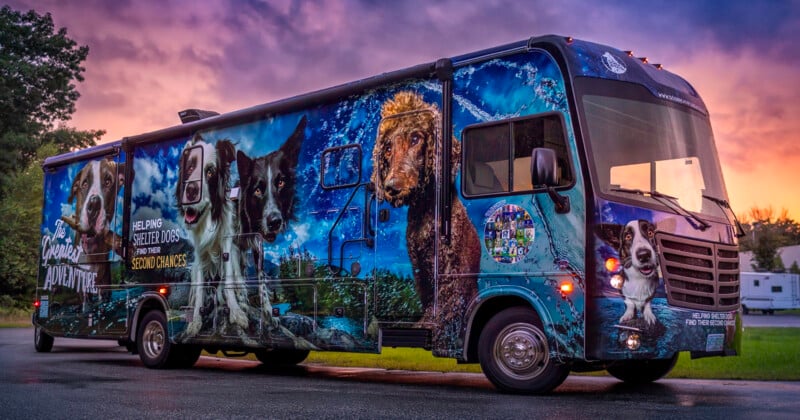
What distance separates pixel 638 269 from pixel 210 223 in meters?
6.87

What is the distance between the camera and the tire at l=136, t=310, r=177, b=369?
46.2ft

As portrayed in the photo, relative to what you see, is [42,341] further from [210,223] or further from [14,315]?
[14,315]

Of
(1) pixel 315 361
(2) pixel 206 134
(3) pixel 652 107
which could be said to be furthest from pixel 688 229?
(1) pixel 315 361

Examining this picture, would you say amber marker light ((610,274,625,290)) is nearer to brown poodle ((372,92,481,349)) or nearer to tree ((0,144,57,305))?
brown poodle ((372,92,481,349))

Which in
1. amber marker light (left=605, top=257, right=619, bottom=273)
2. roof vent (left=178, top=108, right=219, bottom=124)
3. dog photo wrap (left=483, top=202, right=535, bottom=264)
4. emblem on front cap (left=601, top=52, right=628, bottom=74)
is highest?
roof vent (left=178, top=108, right=219, bottom=124)

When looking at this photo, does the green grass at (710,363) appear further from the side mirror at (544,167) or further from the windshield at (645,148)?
the side mirror at (544,167)

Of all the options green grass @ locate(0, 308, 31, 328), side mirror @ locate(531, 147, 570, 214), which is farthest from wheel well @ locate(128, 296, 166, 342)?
green grass @ locate(0, 308, 31, 328)

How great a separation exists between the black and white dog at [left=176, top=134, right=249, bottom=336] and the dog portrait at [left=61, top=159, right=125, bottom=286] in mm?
1910

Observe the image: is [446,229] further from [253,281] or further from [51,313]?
[51,313]

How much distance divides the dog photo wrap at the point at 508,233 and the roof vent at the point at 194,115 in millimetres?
6523

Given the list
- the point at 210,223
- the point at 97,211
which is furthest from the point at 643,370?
the point at 97,211

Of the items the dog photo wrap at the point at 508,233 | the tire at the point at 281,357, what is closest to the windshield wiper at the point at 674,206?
the dog photo wrap at the point at 508,233

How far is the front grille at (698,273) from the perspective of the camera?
9.18 meters

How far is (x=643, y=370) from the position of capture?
11172mm
